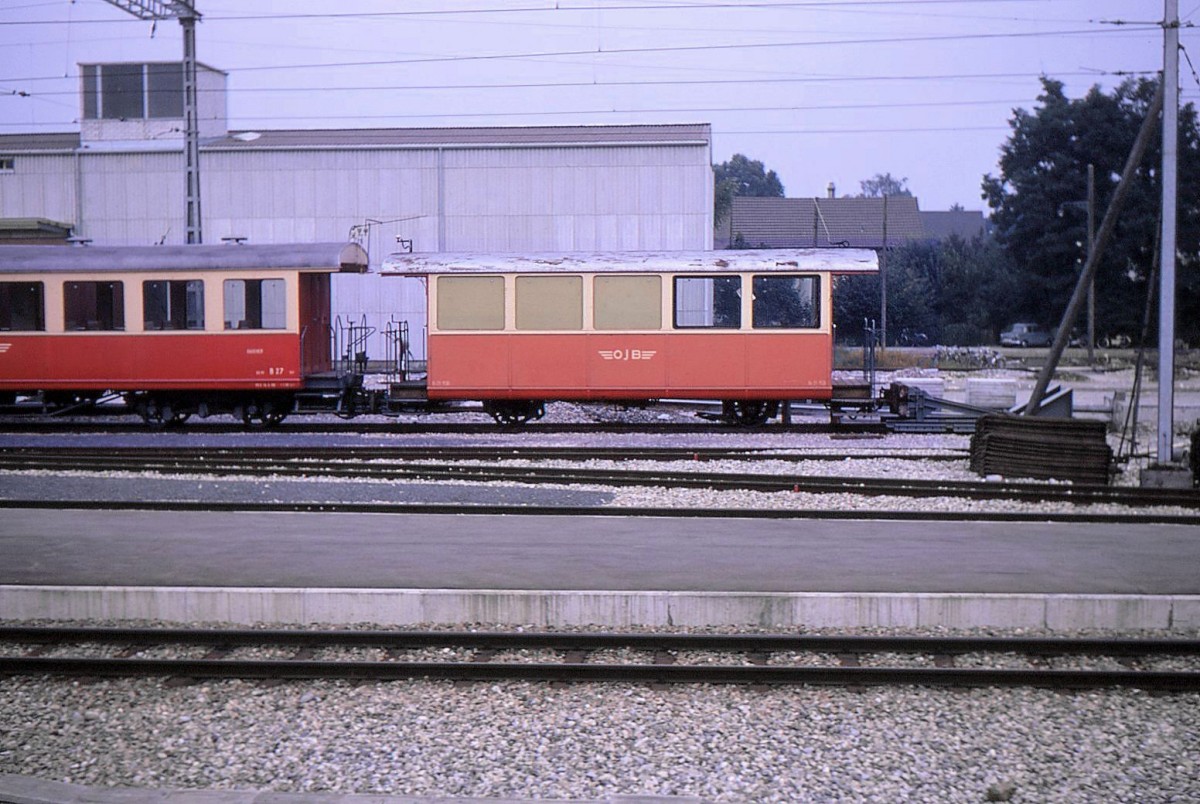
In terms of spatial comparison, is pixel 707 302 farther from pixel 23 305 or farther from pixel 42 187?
pixel 42 187

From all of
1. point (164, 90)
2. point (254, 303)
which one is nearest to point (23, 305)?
point (254, 303)

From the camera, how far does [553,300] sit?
70.7 feet

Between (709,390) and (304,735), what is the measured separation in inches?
611

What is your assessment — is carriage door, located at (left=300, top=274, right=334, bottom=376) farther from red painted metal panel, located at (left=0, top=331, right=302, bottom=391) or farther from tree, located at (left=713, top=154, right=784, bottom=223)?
tree, located at (left=713, top=154, right=784, bottom=223)

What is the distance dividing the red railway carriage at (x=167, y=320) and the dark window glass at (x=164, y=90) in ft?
69.8

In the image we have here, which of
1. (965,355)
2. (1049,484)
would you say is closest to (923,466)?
(1049,484)

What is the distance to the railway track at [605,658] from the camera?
7168mm

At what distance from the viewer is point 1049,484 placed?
14.4 meters

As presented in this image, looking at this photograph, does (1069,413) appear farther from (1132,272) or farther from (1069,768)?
(1132,272)

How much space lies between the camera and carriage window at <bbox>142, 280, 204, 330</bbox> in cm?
2189

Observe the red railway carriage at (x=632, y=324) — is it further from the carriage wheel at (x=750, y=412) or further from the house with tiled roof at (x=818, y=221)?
the house with tiled roof at (x=818, y=221)

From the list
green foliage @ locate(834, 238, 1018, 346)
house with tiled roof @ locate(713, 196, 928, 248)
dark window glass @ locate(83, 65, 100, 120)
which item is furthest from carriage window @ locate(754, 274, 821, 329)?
house with tiled roof @ locate(713, 196, 928, 248)

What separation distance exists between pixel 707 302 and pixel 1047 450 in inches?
299

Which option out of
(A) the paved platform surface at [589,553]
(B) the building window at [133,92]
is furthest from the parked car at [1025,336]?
(A) the paved platform surface at [589,553]
